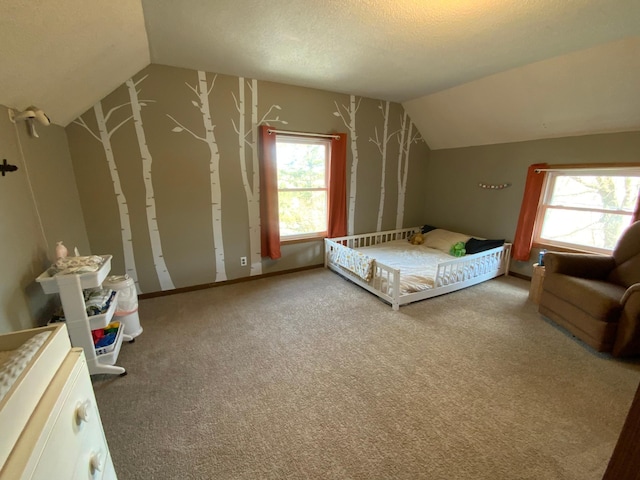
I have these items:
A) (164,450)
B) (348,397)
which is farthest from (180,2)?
(348,397)

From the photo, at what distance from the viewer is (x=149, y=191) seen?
2.80 metres

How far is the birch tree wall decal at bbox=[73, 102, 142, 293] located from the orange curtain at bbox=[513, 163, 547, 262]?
449 cm

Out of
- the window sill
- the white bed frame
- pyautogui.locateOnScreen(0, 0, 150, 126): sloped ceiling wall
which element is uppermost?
pyautogui.locateOnScreen(0, 0, 150, 126): sloped ceiling wall

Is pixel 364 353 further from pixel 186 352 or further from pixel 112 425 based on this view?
pixel 112 425

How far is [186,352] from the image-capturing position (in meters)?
2.12

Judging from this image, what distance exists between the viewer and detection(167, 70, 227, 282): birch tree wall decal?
282cm

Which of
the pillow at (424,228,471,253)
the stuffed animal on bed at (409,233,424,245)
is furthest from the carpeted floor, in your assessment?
the stuffed animal on bed at (409,233,424,245)

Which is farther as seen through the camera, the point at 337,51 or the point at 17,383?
the point at 337,51

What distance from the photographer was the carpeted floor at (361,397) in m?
1.32

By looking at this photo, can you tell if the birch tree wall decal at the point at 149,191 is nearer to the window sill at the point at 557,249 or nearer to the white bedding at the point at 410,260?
the white bedding at the point at 410,260

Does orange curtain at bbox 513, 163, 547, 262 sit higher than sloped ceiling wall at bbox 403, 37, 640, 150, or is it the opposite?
sloped ceiling wall at bbox 403, 37, 640, 150

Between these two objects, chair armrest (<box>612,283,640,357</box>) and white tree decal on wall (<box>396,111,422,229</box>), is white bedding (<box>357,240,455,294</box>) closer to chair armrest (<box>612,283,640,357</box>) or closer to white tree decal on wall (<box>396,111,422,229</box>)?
white tree decal on wall (<box>396,111,422,229</box>)

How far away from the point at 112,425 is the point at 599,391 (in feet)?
9.74

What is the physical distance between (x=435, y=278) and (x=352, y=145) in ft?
6.94
